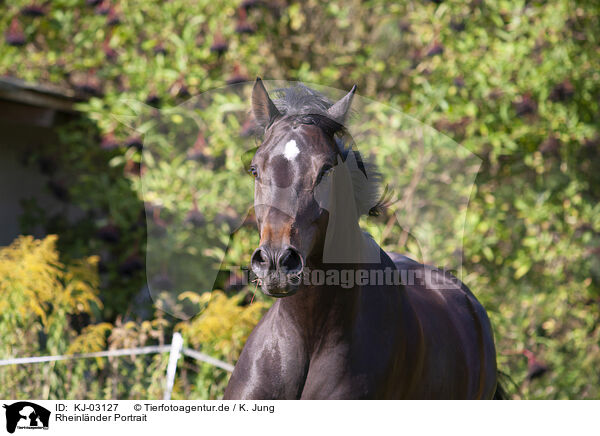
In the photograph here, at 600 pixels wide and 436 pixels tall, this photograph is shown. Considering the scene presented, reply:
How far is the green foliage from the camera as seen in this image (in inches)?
205

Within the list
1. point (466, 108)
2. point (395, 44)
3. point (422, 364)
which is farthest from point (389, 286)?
point (395, 44)

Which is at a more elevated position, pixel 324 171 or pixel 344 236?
pixel 324 171

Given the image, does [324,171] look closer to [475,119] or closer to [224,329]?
[224,329]

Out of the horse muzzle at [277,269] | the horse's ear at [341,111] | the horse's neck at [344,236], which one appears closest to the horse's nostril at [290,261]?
the horse muzzle at [277,269]

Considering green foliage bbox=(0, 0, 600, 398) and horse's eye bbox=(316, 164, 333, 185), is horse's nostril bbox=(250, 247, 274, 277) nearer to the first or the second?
horse's eye bbox=(316, 164, 333, 185)

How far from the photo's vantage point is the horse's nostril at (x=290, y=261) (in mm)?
1634

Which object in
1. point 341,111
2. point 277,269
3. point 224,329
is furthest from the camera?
point 224,329

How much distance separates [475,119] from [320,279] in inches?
145

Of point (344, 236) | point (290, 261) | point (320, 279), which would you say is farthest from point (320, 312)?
point (290, 261)

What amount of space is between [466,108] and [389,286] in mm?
3325

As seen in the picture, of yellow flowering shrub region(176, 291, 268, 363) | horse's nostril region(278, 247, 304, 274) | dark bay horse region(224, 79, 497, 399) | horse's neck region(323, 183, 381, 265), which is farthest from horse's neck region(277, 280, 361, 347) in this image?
yellow flowering shrub region(176, 291, 268, 363)

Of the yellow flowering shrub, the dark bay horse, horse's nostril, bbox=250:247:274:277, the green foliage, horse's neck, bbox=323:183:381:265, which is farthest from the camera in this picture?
the green foliage

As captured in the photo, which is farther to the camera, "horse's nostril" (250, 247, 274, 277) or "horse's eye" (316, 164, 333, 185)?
"horse's eye" (316, 164, 333, 185)

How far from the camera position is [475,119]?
17.3ft
